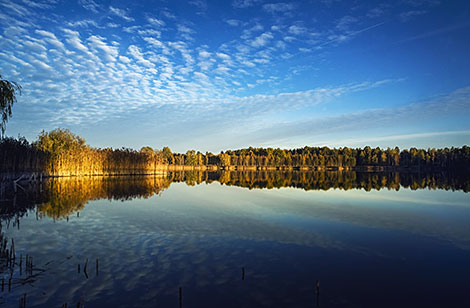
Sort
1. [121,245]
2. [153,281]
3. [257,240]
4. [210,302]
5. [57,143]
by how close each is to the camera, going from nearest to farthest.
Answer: [210,302]
[153,281]
[121,245]
[257,240]
[57,143]

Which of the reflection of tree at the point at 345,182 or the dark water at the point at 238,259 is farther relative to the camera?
the reflection of tree at the point at 345,182

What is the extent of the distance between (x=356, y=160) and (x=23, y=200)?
179 meters

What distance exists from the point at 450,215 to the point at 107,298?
18.5m

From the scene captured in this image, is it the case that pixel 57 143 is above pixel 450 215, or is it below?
above

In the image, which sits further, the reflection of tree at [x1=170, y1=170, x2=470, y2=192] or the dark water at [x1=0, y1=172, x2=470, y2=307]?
the reflection of tree at [x1=170, y1=170, x2=470, y2=192]

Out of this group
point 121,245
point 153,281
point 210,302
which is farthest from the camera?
point 121,245

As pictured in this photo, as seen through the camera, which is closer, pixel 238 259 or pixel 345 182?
pixel 238 259

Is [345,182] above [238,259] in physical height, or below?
below

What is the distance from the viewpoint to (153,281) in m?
6.75

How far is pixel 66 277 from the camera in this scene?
22.5 feet

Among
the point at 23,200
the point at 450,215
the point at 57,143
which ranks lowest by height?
the point at 450,215

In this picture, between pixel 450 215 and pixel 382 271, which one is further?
pixel 450 215

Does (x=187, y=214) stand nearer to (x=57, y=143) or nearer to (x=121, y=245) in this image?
(x=121, y=245)

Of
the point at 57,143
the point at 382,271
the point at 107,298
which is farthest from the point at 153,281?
the point at 57,143
